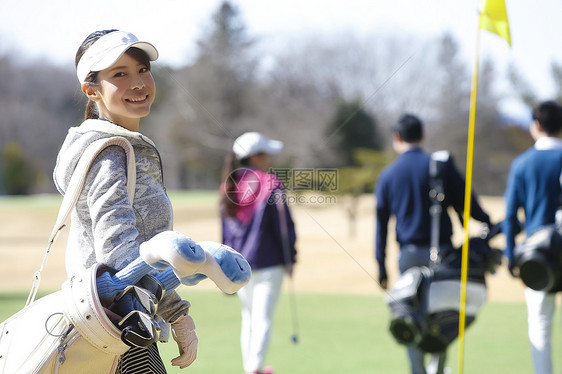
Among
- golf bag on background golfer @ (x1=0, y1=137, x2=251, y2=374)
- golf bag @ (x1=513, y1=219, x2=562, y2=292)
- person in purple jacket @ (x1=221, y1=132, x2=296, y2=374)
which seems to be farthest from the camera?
person in purple jacket @ (x1=221, y1=132, x2=296, y2=374)

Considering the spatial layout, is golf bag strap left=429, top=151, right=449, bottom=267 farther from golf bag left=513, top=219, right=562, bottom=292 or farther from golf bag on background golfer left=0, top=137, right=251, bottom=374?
golf bag on background golfer left=0, top=137, right=251, bottom=374

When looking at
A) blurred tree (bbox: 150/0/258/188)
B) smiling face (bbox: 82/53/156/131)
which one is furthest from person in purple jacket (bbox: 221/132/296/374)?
blurred tree (bbox: 150/0/258/188)

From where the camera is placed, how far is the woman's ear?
2.53 metres

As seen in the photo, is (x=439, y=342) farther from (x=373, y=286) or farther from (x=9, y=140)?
(x=9, y=140)

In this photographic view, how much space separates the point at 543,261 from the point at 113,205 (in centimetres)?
304

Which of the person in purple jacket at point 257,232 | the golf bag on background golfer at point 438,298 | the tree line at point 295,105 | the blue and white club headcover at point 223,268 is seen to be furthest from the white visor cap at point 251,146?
the tree line at point 295,105

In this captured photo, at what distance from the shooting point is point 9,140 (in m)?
46.6

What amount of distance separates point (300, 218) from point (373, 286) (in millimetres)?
14261

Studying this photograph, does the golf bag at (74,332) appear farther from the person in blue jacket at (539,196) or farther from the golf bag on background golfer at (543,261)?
the person in blue jacket at (539,196)

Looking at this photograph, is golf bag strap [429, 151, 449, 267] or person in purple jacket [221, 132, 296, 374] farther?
person in purple jacket [221, 132, 296, 374]

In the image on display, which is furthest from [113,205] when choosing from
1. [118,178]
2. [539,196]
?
[539,196]

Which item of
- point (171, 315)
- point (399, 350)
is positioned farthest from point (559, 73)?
point (171, 315)

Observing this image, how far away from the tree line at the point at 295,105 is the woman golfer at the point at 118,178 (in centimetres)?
2263

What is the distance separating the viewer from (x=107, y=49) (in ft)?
8.00
